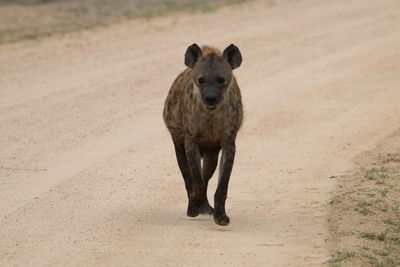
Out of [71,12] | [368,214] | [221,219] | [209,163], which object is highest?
[209,163]

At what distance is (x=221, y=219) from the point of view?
7770 millimetres

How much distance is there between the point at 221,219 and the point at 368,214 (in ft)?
4.03

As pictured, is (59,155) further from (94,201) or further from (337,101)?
(337,101)

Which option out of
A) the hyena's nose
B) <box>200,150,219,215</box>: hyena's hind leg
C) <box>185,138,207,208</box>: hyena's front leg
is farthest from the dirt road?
the hyena's nose

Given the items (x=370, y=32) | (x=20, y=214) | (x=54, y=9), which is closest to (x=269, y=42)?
(x=370, y=32)

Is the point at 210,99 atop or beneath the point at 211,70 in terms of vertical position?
beneath

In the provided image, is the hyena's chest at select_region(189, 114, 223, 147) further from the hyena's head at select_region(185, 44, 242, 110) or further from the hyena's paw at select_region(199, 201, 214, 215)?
the hyena's paw at select_region(199, 201, 214, 215)

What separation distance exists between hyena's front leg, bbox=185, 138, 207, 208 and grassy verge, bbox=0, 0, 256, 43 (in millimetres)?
10851

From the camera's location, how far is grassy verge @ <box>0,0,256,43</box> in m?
19.5

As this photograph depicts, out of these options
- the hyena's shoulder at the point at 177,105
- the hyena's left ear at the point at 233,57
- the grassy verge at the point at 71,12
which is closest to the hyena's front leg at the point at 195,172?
the hyena's shoulder at the point at 177,105

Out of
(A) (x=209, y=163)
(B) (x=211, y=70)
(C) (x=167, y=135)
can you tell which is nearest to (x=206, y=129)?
(B) (x=211, y=70)

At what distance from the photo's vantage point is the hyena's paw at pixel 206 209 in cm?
810

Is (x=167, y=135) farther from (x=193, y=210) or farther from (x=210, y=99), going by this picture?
(x=210, y=99)

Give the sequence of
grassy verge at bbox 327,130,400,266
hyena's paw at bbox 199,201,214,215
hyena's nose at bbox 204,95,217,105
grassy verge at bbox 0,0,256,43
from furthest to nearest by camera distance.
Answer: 1. grassy verge at bbox 0,0,256,43
2. hyena's paw at bbox 199,201,214,215
3. hyena's nose at bbox 204,95,217,105
4. grassy verge at bbox 327,130,400,266
